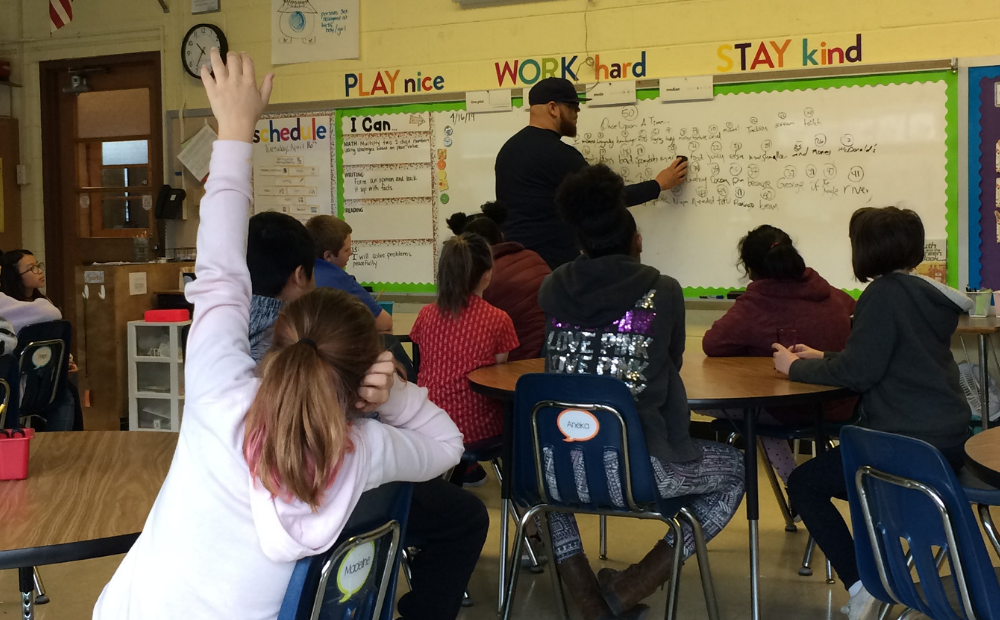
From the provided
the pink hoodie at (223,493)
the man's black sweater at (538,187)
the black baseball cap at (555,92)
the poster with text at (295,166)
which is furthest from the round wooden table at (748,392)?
the poster with text at (295,166)

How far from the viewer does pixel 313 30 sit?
5.33 metres

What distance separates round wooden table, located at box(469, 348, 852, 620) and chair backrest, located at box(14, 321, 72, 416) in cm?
189

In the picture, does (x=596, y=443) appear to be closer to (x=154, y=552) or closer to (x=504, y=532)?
(x=504, y=532)

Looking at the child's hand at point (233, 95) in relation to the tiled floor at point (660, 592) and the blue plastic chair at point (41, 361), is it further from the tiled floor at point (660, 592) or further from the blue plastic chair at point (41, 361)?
the blue plastic chair at point (41, 361)

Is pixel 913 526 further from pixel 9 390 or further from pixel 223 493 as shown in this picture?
pixel 9 390

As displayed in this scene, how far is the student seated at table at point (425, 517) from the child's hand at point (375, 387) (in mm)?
697

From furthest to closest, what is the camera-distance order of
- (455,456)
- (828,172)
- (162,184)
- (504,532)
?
(162,184)
(828,172)
(504,532)
(455,456)

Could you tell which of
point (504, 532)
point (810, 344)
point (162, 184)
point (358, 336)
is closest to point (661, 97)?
point (810, 344)

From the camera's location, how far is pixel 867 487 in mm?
1707

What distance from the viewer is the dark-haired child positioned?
2.93 metres

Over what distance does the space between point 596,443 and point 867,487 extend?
2.28ft

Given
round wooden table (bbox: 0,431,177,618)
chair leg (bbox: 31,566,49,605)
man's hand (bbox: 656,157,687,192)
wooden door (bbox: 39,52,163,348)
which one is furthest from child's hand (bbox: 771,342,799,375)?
wooden door (bbox: 39,52,163,348)

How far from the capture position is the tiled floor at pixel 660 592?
2.76m

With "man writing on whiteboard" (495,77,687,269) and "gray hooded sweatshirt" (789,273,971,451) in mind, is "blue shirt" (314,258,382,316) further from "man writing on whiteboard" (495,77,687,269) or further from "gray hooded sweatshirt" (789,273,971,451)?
"gray hooded sweatshirt" (789,273,971,451)
